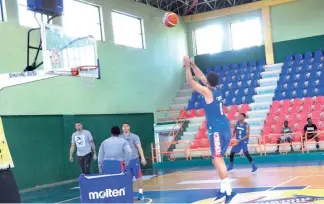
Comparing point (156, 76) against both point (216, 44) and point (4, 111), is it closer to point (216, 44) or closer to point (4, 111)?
point (216, 44)

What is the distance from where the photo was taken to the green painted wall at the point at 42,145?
14.0 metres

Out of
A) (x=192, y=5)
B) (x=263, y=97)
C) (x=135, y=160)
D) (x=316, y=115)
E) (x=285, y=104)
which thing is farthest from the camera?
(x=192, y=5)

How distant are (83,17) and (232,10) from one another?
903 cm

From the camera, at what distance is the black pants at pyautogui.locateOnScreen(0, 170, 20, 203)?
3.93 meters

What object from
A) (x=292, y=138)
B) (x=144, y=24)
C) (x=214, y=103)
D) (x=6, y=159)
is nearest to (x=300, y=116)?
(x=292, y=138)

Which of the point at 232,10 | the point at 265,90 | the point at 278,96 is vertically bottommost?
the point at 278,96

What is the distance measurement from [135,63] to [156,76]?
1705 mm

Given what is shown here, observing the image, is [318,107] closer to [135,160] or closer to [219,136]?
[135,160]

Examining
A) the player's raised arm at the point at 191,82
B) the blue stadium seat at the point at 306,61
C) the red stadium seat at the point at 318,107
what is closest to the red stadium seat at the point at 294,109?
the red stadium seat at the point at 318,107

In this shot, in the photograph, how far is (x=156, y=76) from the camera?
21281 mm

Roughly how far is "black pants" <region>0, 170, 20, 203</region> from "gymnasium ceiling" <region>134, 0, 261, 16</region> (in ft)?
62.8

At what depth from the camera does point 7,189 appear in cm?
395

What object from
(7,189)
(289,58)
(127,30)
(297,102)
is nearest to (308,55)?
(289,58)

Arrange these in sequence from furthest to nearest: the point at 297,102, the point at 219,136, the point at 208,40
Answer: the point at 208,40 < the point at 297,102 < the point at 219,136
